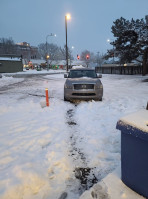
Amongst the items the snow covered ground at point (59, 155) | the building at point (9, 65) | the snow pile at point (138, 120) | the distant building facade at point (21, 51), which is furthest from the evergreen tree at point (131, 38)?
the distant building facade at point (21, 51)

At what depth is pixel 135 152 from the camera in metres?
1.93

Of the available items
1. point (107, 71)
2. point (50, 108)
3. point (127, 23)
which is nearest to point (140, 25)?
point (127, 23)

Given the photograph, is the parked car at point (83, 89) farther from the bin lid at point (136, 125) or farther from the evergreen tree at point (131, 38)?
the evergreen tree at point (131, 38)

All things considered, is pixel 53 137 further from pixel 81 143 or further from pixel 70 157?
pixel 70 157

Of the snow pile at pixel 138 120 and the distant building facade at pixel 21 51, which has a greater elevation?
the distant building facade at pixel 21 51

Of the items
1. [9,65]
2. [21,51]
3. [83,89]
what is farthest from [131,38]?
[21,51]

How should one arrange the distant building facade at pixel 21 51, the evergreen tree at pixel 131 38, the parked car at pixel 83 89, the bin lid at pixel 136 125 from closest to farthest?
the bin lid at pixel 136 125 < the parked car at pixel 83 89 < the evergreen tree at pixel 131 38 < the distant building facade at pixel 21 51

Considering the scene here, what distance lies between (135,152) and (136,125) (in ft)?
1.07

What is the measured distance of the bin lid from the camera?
70.9 inches

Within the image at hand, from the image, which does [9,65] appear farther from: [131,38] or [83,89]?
[83,89]

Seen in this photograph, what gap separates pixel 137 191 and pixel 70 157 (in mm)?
1842

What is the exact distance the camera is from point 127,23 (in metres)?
23.7

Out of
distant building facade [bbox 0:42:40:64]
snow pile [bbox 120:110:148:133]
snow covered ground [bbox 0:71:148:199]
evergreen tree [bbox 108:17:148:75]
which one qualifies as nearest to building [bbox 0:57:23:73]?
evergreen tree [bbox 108:17:148:75]

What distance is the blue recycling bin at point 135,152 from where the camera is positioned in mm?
1834
